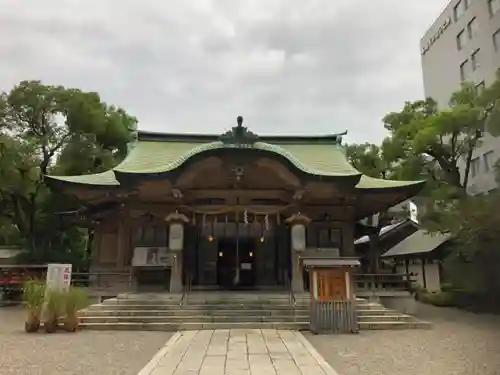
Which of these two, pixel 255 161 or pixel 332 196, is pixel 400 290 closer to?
pixel 332 196

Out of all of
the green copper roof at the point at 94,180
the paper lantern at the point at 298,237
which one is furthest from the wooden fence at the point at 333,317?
the green copper roof at the point at 94,180

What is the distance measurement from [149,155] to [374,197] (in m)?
9.35

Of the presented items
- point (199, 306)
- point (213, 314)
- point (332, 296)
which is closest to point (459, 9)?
point (332, 296)

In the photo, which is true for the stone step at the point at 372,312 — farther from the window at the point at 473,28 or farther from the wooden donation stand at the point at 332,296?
the window at the point at 473,28

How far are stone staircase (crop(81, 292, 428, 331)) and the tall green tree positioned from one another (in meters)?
9.62

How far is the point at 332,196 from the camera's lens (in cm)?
1603

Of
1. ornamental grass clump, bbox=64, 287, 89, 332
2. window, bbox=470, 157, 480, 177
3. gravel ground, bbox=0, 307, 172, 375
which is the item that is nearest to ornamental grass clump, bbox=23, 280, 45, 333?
gravel ground, bbox=0, 307, 172, 375

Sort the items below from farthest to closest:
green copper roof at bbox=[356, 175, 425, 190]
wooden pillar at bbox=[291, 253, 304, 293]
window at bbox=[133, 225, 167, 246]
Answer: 1. window at bbox=[133, 225, 167, 246]
2. green copper roof at bbox=[356, 175, 425, 190]
3. wooden pillar at bbox=[291, 253, 304, 293]

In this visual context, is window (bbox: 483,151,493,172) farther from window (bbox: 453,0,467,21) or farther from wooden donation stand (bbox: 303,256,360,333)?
wooden donation stand (bbox: 303,256,360,333)

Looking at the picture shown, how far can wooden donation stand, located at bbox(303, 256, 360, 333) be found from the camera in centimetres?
1071

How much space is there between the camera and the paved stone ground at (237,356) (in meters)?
6.56

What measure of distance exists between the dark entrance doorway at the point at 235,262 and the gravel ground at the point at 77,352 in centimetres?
624

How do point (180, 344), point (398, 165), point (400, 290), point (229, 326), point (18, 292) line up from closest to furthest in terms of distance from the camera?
point (180, 344) < point (229, 326) < point (400, 290) < point (18, 292) < point (398, 165)

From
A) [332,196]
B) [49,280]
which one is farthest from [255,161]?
[49,280]
